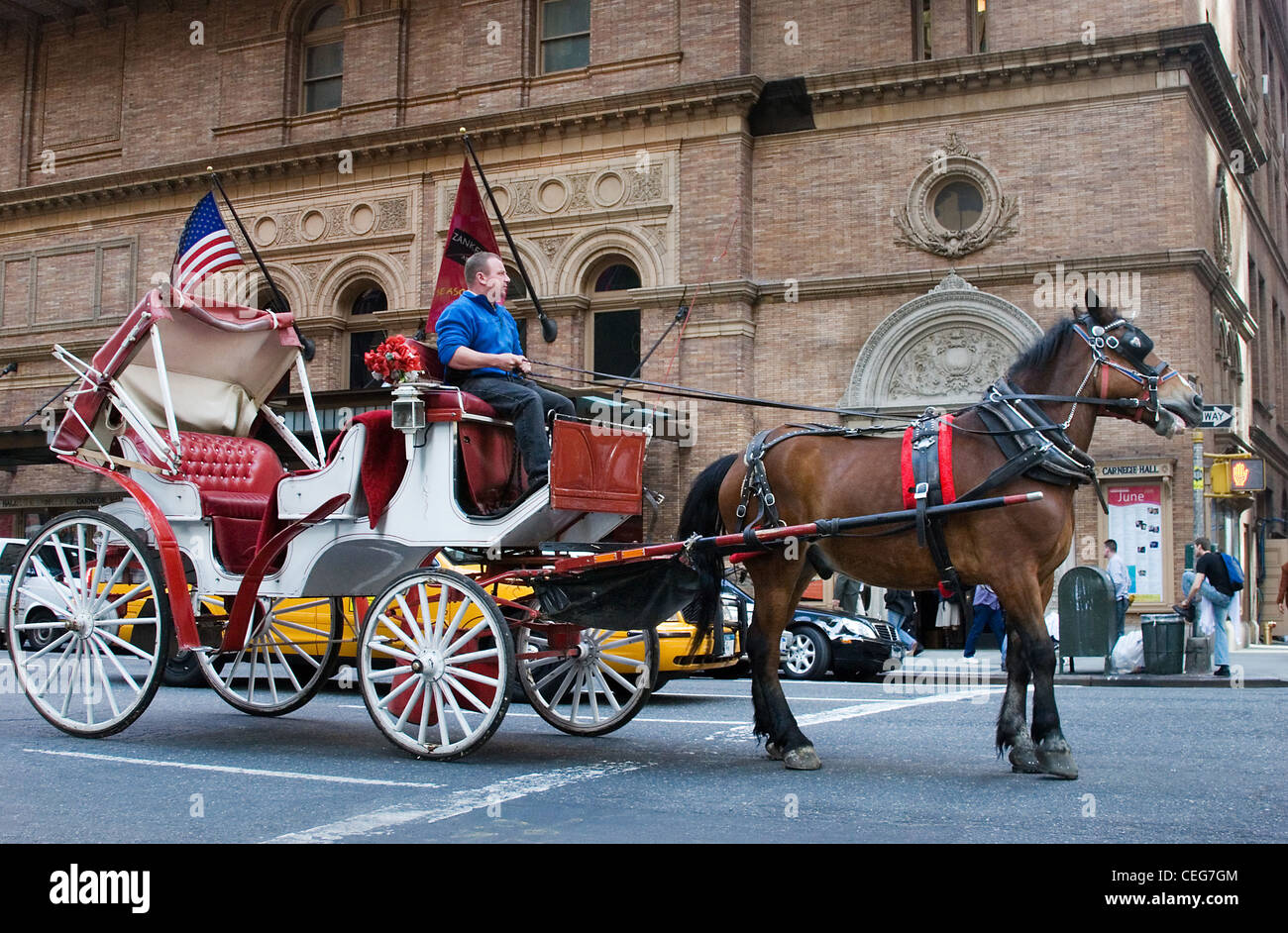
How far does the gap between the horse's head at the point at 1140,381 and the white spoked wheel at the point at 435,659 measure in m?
3.76

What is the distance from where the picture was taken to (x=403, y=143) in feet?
90.6

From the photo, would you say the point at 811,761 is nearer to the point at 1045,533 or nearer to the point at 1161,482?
the point at 1045,533

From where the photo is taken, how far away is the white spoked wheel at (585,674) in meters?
8.36

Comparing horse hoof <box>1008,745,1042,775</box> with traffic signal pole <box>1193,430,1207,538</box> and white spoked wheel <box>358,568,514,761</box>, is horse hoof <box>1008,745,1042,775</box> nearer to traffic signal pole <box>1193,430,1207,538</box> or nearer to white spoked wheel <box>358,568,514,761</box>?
white spoked wheel <box>358,568,514,761</box>

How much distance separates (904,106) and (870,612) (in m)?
9.74

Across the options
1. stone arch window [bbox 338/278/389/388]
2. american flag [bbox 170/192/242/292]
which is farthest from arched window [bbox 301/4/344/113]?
american flag [bbox 170/192/242/292]

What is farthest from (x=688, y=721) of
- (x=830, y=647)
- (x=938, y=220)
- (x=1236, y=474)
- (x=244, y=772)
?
(x=938, y=220)

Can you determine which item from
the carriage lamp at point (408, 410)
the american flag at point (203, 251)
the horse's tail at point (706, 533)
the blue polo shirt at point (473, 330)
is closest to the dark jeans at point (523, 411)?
the blue polo shirt at point (473, 330)

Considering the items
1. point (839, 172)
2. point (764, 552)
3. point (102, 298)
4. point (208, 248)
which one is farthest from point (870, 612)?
point (102, 298)

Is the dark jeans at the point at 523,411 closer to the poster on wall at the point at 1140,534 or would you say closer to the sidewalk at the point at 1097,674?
the sidewalk at the point at 1097,674

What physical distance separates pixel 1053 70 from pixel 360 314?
15440 millimetres

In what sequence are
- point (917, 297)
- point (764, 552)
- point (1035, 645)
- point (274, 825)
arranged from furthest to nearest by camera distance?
point (917, 297) < point (764, 552) < point (1035, 645) < point (274, 825)

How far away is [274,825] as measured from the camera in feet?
18.0

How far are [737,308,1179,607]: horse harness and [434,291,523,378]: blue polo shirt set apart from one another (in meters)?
1.83
